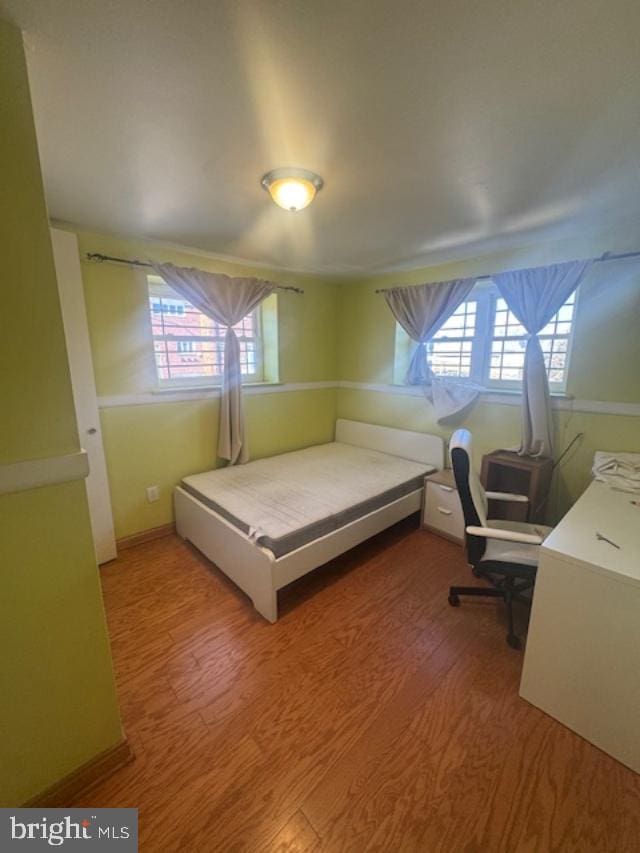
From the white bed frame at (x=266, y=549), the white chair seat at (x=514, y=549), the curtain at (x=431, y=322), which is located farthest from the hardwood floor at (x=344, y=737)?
the curtain at (x=431, y=322)

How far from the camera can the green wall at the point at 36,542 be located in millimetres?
875

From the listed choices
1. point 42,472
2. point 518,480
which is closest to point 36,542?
point 42,472

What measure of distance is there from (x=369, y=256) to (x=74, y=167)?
202 centimetres

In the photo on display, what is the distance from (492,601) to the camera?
6.84 ft

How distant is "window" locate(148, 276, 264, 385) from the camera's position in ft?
8.74

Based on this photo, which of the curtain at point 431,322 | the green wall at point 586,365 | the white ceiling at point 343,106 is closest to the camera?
the white ceiling at point 343,106

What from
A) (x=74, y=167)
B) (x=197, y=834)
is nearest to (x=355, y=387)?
(x=74, y=167)

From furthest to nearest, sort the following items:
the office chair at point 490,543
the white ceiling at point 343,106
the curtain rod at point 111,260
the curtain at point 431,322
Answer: the curtain at point 431,322
the curtain rod at point 111,260
the office chair at point 490,543
the white ceiling at point 343,106

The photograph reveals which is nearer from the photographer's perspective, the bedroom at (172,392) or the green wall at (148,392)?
the bedroom at (172,392)

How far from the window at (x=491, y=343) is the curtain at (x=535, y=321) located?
0.19 m

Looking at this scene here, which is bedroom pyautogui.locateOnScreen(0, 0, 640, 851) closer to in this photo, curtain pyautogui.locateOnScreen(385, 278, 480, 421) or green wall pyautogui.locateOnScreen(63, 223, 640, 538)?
green wall pyautogui.locateOnScreen(63, 223, 640, 538)

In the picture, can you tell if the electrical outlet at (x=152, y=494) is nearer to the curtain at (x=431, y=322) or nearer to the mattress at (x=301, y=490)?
the mattress at (x=301, y=490)

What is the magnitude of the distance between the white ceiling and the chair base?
2083 millimetres

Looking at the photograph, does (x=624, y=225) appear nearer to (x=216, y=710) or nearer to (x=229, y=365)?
(x=229, y=365)
